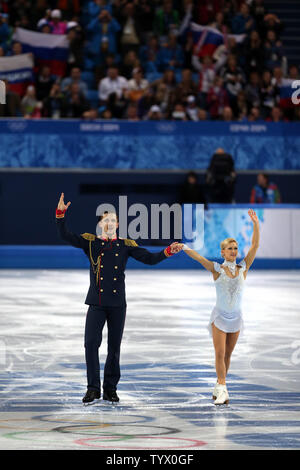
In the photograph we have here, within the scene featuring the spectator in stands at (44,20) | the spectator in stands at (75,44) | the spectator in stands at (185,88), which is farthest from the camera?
the spectator in stands at (44,20)

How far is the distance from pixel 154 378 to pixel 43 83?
14.2 meters

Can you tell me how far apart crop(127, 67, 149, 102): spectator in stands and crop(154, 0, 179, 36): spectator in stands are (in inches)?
92.6

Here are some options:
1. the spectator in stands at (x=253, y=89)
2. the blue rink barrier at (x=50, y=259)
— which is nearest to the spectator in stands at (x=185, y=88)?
the spectator in stands at (x=253, y=89)

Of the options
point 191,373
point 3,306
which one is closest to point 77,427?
point 191,373

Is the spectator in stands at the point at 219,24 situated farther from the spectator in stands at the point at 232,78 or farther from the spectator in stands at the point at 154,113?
the spectator in stands at the point at 154,113

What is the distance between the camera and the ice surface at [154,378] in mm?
6363

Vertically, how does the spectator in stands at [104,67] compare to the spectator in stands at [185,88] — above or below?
above

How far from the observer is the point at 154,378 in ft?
28.7

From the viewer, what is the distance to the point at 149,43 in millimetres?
23391

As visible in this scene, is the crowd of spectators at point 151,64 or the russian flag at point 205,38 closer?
the crowd of spectators at point 151,64

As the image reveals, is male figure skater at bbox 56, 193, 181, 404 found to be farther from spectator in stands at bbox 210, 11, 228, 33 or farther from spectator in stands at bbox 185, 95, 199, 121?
spectator in stands at bbox 210, 11, 228, 33

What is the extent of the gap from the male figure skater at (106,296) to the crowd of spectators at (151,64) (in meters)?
13.8

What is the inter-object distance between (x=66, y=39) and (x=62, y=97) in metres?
1.73

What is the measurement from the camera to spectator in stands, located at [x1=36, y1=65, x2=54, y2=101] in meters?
21.9
